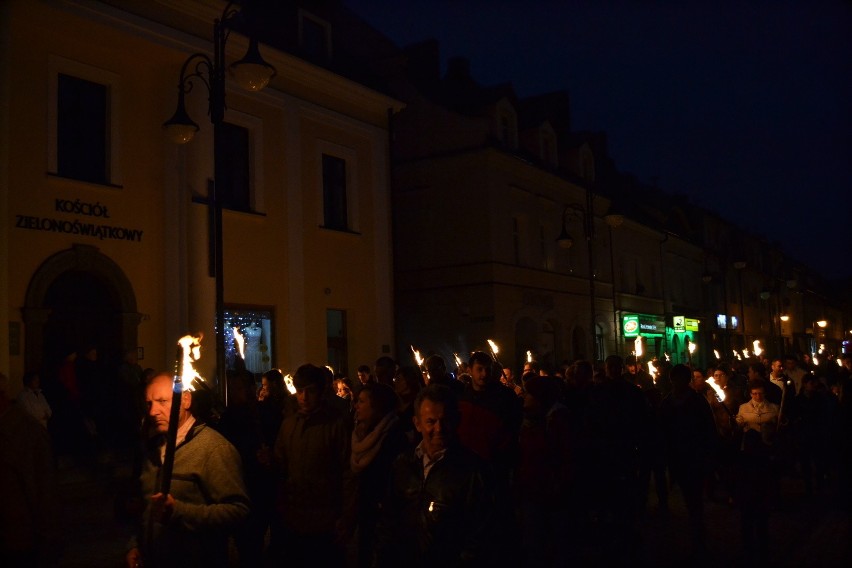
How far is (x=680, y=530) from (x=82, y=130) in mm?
12100

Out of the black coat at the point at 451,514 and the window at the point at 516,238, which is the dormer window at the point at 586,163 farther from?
the black coat at the point at 451,514

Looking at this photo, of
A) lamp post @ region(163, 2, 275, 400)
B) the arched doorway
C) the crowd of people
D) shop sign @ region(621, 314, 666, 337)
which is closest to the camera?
the crowd of people

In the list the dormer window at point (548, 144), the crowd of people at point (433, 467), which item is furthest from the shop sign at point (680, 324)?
the crowd of people at point (433, 467)

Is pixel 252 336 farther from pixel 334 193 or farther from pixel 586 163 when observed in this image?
pixel 586 163

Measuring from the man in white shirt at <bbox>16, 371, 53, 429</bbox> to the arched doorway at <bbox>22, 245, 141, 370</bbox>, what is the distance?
107cm

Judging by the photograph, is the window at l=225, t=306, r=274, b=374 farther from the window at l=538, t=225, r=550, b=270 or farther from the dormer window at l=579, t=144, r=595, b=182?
the dormer window at l=579, t=144, r=595, b=182

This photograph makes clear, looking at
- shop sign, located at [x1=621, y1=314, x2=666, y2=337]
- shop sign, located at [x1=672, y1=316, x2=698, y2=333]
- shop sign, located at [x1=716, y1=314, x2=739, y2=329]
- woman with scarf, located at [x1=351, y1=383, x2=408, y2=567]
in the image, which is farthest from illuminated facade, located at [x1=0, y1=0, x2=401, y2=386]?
shop sign, located at [x1=716, y1=314, x2=739, y2=329]

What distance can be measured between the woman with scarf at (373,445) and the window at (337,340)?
554 inches

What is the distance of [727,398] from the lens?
11.3 meters

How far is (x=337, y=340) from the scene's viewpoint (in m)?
20.6

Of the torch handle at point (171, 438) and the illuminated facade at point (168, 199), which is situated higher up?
the illuminated facade at point (168, 199)

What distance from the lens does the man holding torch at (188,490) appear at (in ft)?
13.7

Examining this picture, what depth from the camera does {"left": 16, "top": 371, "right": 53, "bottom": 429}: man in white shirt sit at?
12269 millimetres

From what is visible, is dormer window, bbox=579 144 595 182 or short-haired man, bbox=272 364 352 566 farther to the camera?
dormer window, bbox=579 144 595 182
